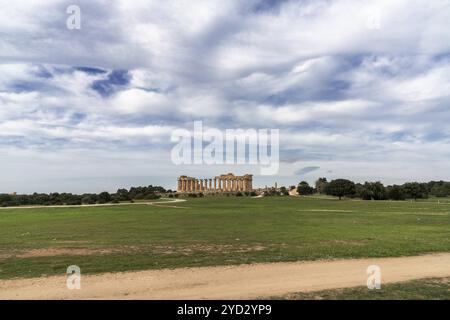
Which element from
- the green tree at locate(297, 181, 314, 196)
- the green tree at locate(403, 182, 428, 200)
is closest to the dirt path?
the green tree at locate(403, 182, 428, 200)

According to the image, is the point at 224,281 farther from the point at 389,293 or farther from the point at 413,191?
the point at 413,191

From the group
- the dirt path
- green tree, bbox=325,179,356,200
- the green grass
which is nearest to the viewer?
the green grass

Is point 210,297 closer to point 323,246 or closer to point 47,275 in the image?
point 47,275

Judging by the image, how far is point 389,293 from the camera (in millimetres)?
11758

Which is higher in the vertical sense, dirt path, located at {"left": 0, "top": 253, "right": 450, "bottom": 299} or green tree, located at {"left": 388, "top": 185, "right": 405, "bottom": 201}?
green tree, located at {"left": 388, "top": 185, "right": 405, "bottom": 201}

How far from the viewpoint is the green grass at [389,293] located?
11.3 metres

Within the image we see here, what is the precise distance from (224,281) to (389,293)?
5337 mm

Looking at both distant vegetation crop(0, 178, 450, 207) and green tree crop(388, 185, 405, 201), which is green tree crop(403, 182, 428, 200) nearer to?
distant vegetation crop(0, 178, 450, 207)

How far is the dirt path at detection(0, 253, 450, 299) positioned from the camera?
39.4 ft

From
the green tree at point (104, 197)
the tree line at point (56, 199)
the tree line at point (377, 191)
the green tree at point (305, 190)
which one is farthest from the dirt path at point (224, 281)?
the green tree at point (305, 190)

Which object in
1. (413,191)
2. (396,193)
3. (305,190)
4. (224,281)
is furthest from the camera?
(305,190)

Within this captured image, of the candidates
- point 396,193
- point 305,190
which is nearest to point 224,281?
point 396,193

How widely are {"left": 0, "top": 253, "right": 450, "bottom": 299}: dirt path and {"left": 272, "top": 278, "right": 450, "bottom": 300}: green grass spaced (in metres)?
0.61
